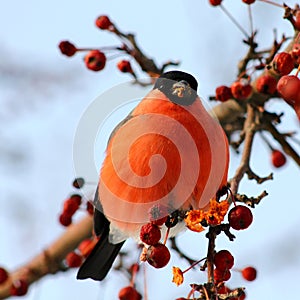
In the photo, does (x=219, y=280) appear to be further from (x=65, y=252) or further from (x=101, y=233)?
(x=65, y=252)

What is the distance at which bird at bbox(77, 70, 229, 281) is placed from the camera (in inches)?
112

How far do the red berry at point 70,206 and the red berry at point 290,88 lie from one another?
136 cm

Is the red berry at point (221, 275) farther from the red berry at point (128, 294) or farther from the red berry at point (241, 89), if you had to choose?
the red berry at point (241, 89)

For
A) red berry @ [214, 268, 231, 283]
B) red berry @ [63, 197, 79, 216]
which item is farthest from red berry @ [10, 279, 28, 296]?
red berry @ [214, 268, 231, 283]

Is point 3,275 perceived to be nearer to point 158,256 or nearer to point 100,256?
point 100,256

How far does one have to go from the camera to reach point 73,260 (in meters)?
3.61

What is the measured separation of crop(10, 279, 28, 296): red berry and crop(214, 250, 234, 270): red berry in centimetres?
170

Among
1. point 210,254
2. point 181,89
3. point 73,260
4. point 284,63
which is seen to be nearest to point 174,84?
point 181,89

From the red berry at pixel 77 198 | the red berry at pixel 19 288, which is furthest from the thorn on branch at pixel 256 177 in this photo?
the red berry at pixel 19 288

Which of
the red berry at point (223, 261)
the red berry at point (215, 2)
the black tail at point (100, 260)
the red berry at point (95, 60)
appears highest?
the red berry at point (215, 2)

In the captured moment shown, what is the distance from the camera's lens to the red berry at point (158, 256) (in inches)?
93.0

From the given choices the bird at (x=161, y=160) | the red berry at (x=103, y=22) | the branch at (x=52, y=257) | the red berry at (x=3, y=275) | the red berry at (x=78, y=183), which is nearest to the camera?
the bird at (x=161, y=160)

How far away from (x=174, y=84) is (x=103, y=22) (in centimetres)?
44

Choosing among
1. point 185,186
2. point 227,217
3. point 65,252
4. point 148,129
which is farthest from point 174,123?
point 65,252
